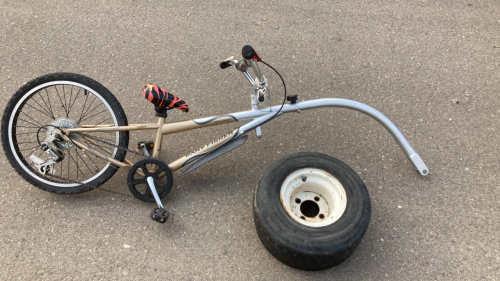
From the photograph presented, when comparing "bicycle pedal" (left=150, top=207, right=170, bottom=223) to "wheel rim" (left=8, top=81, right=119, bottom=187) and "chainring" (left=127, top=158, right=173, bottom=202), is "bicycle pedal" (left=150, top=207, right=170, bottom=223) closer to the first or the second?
"chainring" (left=127, top=158, right=173, bottom=202)

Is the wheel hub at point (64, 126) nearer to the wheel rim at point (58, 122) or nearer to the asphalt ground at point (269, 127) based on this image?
the wheel rim at point (58, 122)

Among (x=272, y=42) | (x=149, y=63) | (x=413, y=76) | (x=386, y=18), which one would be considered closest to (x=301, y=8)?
(x=272, y=42)

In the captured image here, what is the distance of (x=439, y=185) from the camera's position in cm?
262

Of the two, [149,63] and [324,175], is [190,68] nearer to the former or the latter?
[149,63]

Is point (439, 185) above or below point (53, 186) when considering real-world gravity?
below

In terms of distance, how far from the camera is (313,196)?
7.79ft

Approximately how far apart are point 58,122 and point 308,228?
6.07ft

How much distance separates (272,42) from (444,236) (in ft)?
7.54

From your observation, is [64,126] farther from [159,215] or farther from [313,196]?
[313,196]

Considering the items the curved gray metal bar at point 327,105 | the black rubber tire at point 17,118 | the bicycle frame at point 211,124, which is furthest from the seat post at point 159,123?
the curved gray metal bar at point 327,105

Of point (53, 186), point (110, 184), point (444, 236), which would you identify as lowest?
point (444, 236)

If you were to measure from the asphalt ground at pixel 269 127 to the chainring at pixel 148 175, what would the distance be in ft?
0.49

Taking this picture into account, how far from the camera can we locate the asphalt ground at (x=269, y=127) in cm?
230

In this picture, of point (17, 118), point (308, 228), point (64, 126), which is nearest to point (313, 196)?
point (308, 228)
